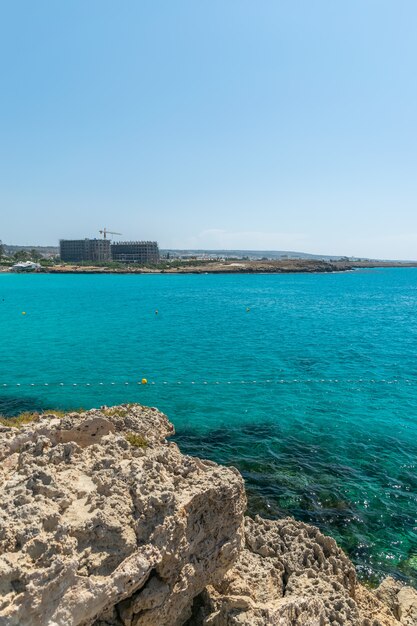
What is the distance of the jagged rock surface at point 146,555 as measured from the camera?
21.2 ft

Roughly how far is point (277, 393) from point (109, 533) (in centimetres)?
1966

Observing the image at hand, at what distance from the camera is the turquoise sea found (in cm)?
1470

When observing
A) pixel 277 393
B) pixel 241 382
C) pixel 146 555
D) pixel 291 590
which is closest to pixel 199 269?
pixel 241 382

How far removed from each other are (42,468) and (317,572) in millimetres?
6624

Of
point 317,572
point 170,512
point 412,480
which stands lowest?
point 412,480

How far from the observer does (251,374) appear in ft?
97.9

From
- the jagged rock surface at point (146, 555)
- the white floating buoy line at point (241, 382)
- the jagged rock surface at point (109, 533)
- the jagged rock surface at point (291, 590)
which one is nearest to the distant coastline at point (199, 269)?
the white floating buoy line at point (241, 382)

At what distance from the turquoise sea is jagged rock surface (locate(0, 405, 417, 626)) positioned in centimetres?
341

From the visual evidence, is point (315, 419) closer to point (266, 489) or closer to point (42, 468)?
point (266, 489)

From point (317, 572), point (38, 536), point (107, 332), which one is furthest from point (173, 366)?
point (38, 536)

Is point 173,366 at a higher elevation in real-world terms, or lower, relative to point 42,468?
lower

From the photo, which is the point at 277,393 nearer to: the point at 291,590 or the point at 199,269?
the point at 291,590

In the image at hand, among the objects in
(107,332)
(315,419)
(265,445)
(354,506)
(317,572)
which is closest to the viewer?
(317,572)

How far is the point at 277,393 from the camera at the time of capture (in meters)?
26.0
